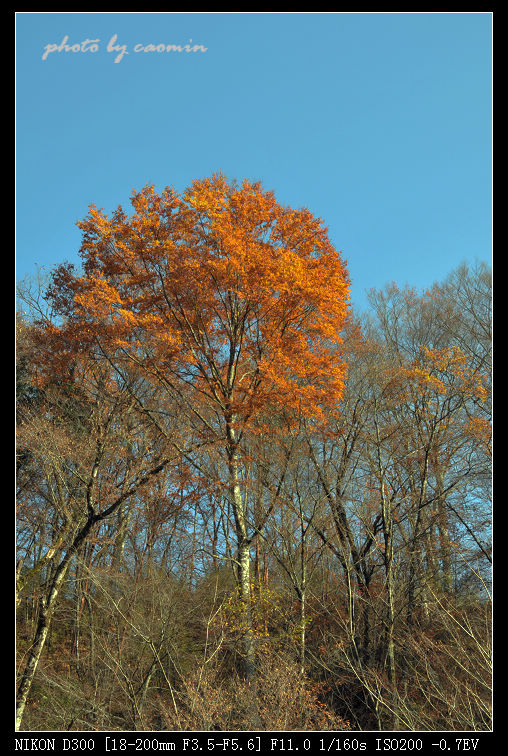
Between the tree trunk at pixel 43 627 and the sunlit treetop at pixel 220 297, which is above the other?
the sunlit treetop at pixel 220 297

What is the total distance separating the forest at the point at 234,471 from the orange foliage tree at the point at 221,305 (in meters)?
0.07

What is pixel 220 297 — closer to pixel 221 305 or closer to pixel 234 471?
pixel 221 305

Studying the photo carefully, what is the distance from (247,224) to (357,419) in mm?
7021

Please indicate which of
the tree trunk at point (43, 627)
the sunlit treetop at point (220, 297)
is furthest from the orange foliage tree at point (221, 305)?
the tree trunk at point (43, 627)

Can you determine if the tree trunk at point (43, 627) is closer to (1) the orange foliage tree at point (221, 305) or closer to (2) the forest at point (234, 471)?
(2) the forest at point (234, 471)

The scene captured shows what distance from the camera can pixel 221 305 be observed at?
18984 mm

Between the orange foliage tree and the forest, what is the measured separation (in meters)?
0.07

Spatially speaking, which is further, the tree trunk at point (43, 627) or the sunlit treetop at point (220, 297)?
the sunlit treetop at point (220, 297)

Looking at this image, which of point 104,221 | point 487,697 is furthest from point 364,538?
point 104,221

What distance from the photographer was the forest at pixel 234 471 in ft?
50.7

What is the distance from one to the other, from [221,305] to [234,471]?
214 inches

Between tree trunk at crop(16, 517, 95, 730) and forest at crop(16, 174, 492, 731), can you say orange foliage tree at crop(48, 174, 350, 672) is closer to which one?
forest at crop(16, 174, 492, 731)

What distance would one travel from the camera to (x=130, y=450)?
1983cm
